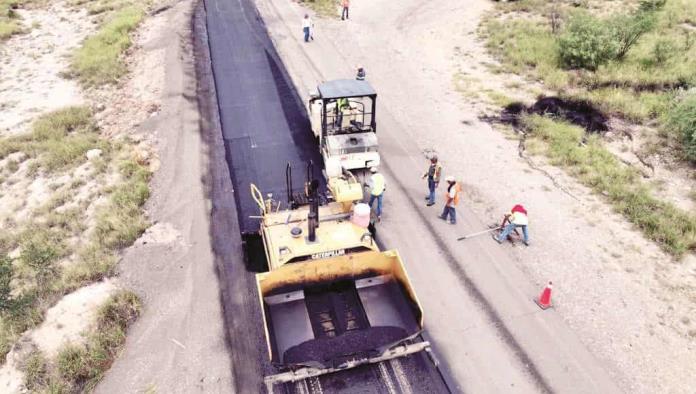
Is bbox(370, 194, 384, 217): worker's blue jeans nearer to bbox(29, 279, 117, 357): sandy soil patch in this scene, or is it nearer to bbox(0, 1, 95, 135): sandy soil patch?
bbox(29, 279, 117, 357): sandy soil patch

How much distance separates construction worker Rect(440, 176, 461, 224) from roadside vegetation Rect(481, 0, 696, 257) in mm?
4601

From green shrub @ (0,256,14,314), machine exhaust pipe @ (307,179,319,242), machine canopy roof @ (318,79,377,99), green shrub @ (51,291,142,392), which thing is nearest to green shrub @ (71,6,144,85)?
green shrub @ (0,256,14,314)

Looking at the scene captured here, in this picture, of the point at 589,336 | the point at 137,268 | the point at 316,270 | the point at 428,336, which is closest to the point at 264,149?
the point at 137,268

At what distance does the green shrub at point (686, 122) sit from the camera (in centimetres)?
1496

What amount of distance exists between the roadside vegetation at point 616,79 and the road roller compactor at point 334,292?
7291 millimetres

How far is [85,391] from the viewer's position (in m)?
8.55

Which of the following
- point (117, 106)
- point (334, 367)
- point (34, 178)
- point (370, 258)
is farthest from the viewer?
point (117, 106)

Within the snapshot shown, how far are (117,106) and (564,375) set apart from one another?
17522 mm

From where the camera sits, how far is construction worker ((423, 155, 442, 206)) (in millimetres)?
12614

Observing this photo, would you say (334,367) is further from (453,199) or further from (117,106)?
(117,106)

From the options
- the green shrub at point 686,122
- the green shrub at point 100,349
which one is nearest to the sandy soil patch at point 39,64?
the green shrub at point 100,349

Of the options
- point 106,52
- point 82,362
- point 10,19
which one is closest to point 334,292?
point 82,362

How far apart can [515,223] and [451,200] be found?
1.64 metres

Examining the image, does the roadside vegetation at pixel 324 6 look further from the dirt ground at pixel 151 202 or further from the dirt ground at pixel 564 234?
the dirt ground at pixel 151 202
